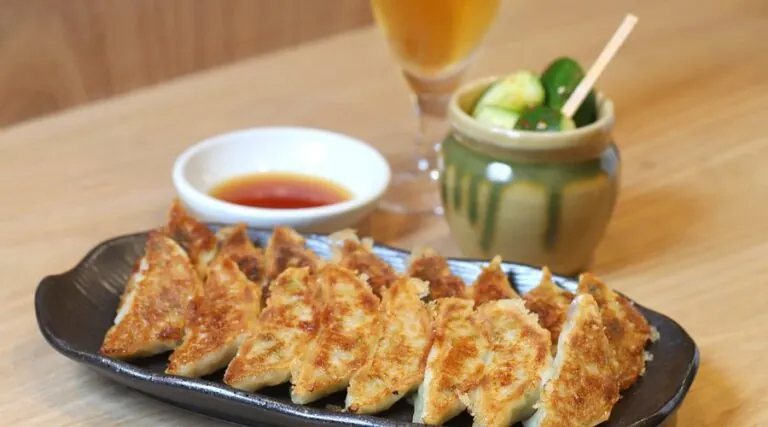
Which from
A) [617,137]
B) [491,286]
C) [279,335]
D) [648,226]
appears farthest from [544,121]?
[617,137]

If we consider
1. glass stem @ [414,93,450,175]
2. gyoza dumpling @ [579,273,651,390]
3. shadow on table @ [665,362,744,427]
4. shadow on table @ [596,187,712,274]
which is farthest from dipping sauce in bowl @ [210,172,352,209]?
shadow on table @ [665,362,744,427]

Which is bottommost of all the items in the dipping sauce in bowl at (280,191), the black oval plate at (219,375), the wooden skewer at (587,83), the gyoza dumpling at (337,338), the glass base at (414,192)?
the glass base at (414,192)

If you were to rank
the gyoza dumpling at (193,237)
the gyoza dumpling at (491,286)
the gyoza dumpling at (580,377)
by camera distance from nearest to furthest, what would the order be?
1. the gyoza dumpling at (580,377)
2. the gyoza dumpling at (491,286)
3. the gyoza dumpling at (193,237)

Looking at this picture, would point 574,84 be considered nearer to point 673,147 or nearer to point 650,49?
point 673,147

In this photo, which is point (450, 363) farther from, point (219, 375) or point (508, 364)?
point (219, 375)

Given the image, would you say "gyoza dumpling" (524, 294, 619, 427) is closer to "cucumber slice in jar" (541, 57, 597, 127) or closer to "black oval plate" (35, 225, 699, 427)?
"black oval plate" (35, 225, 699, 427)

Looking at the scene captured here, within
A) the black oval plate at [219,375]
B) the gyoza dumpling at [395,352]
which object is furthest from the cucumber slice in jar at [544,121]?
the gyoza dumpling at [395,352]

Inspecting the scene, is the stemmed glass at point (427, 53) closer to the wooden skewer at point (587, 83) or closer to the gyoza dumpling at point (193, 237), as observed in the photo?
the wooden skewer at point (587, 83)
